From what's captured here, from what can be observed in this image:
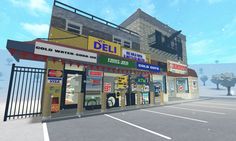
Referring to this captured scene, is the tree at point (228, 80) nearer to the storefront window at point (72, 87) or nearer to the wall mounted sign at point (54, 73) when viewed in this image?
the storefront window at point (72, 87)

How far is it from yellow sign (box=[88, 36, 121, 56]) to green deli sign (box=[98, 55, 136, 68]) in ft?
5.02

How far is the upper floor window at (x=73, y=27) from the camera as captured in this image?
36.0ft

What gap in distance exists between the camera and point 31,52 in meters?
6.69

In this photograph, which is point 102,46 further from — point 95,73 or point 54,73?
point 54,73

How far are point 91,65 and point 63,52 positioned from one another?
227 cm

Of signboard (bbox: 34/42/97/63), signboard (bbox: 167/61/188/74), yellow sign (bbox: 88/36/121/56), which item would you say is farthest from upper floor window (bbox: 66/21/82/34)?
signboard (bbox: 167/61/188/74)

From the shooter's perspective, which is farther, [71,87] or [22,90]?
[71,87]

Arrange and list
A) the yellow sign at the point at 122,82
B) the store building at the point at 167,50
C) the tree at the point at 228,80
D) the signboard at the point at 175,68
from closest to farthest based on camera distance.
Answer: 1. the yellow sign at the point at 122,82
2. the signboard at the point at 175,68
3. the store building at the point at 167,50
4. the tree at the point at 228,80

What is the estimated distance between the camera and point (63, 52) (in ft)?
25.4

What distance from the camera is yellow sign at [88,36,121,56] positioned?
33.6 feet

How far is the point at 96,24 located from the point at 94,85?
6.37m

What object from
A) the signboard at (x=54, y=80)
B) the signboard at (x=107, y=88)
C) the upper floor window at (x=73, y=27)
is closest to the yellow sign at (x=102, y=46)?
the upper floor window at (x=73, y=27)

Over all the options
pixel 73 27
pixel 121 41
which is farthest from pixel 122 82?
pixel 73 27

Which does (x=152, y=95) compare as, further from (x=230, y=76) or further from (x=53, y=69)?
(x=230, y=76)
